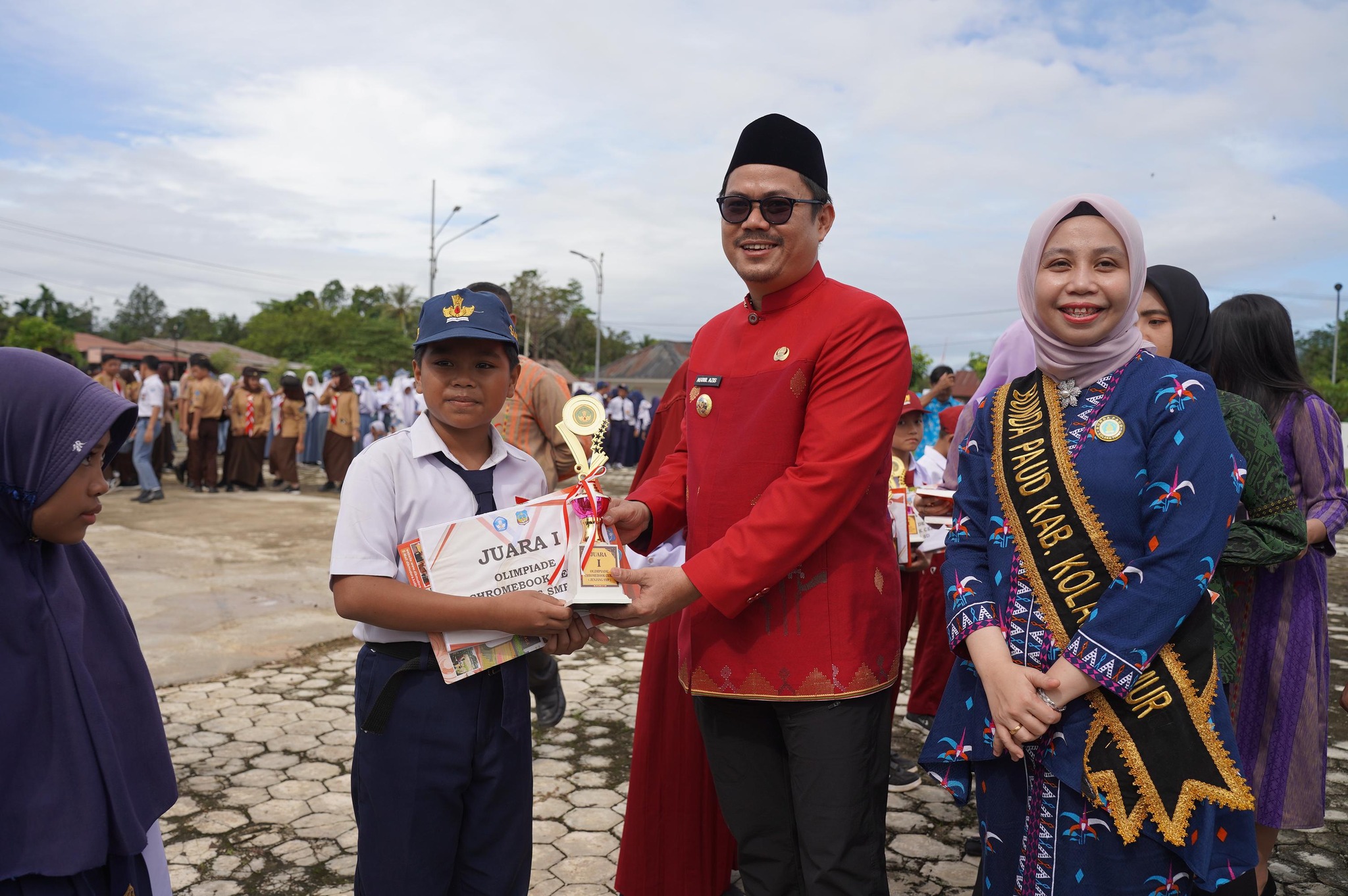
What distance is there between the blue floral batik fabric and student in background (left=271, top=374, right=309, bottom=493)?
1350cm

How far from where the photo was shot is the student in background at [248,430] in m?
13.5

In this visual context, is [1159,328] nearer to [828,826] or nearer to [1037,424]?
[1037,424]

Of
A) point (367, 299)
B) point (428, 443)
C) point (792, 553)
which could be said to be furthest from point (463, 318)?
point (367, 299)

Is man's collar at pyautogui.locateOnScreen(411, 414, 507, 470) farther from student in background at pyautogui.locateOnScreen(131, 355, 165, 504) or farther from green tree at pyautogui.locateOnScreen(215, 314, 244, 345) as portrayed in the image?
green tree at pyautogui.locateOnScreen(215, 314, 244, 345)

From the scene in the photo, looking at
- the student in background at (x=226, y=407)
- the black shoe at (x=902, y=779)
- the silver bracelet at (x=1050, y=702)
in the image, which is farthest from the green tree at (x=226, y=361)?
the silver bracelet at (x=1050, y=702)

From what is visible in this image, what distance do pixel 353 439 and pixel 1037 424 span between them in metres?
13.4

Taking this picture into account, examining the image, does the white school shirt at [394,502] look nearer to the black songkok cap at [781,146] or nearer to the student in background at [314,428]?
the black songkok cap at [781,146]

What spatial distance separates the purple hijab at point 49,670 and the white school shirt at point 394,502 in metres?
0.50

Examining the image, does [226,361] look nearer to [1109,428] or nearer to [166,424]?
[166,424]

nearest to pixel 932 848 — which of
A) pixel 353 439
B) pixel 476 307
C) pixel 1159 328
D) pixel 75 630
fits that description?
pixel 1159 328

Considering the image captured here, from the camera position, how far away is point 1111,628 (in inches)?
72.0

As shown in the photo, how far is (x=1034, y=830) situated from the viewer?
201 cm

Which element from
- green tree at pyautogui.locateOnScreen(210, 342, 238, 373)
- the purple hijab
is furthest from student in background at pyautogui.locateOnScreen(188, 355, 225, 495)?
green tree at pyautogui.locateOnScreen(210, 342, 238, 373)

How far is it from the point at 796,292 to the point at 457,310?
2.79 ft
